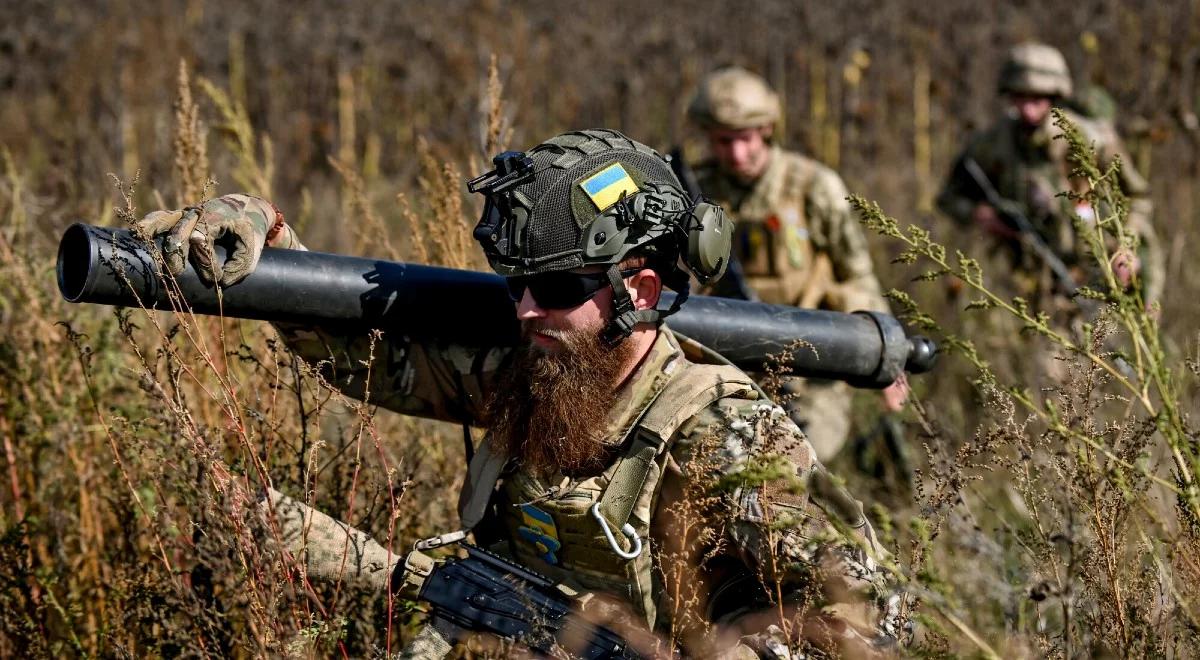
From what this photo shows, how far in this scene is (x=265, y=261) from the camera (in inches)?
107

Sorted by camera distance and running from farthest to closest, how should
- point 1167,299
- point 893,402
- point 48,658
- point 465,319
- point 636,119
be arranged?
1. point 636,119
2. point 1167,299
3. point 893,402
4. point 48,658
5. point 465,319

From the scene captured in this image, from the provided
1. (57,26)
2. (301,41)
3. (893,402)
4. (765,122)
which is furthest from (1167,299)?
(57,26)

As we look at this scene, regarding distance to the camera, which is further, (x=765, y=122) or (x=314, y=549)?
(x=765, y=122)

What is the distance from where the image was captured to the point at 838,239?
5582mm

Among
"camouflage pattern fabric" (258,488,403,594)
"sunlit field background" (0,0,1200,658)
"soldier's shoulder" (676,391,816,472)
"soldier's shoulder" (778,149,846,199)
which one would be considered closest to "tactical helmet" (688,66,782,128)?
"soldier's shoulder" (778,149,846,199)

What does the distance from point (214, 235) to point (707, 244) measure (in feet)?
3.31

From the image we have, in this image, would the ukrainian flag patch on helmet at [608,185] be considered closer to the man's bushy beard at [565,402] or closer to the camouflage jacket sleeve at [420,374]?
the man's bushy beard at [565,402]

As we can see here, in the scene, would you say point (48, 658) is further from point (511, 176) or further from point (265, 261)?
point (511, 176)

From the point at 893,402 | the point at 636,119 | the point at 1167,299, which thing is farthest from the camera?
the point at 636,119

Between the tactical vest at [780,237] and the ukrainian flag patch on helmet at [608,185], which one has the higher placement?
the ukrainian flag patch on helmet at [608,185]

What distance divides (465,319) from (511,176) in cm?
42

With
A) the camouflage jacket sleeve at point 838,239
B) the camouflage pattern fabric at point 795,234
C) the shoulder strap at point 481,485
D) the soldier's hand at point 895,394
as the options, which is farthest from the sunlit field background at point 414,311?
the camouflage pattern fabric at point 795,234

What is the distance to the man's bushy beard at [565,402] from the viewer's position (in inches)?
108

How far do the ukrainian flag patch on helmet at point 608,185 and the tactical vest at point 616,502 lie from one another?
392 millimetres
